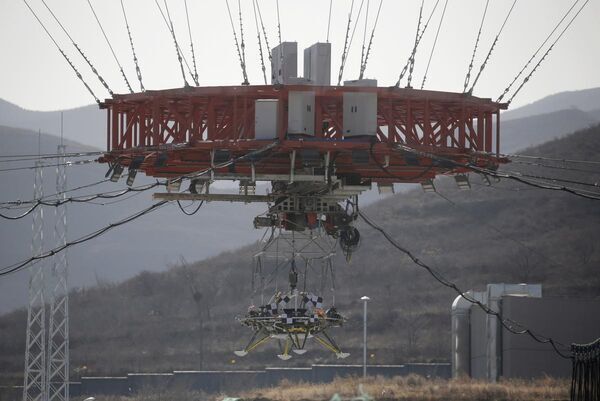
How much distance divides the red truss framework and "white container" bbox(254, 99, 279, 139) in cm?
17

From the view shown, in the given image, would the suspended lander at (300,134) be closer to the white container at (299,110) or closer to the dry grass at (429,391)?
the white container at (299,110)

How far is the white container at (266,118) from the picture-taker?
40969 millimetres

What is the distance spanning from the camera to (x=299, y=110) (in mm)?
40844

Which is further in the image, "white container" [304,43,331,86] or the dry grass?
the dry grass

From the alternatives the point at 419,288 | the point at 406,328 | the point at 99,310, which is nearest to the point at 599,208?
the point at 419,288

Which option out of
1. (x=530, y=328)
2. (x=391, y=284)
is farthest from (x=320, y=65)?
(x=391, y=284)

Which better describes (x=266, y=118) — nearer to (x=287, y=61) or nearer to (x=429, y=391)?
(x=287, y=61)

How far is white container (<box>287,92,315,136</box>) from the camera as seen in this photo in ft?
134

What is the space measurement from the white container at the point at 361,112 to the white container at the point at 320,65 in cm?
266

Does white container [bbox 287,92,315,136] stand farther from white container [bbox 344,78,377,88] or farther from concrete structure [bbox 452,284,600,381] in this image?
concrete structure [bbox 452,284,600,381]

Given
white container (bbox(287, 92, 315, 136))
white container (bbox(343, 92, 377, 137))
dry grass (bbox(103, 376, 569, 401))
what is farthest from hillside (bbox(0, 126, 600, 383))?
white container (bbox(343, 92, 377, 137))

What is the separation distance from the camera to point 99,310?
148 meters

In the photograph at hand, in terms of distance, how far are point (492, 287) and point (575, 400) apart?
131 ft

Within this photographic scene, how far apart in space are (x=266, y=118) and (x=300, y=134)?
1066 millimetres
